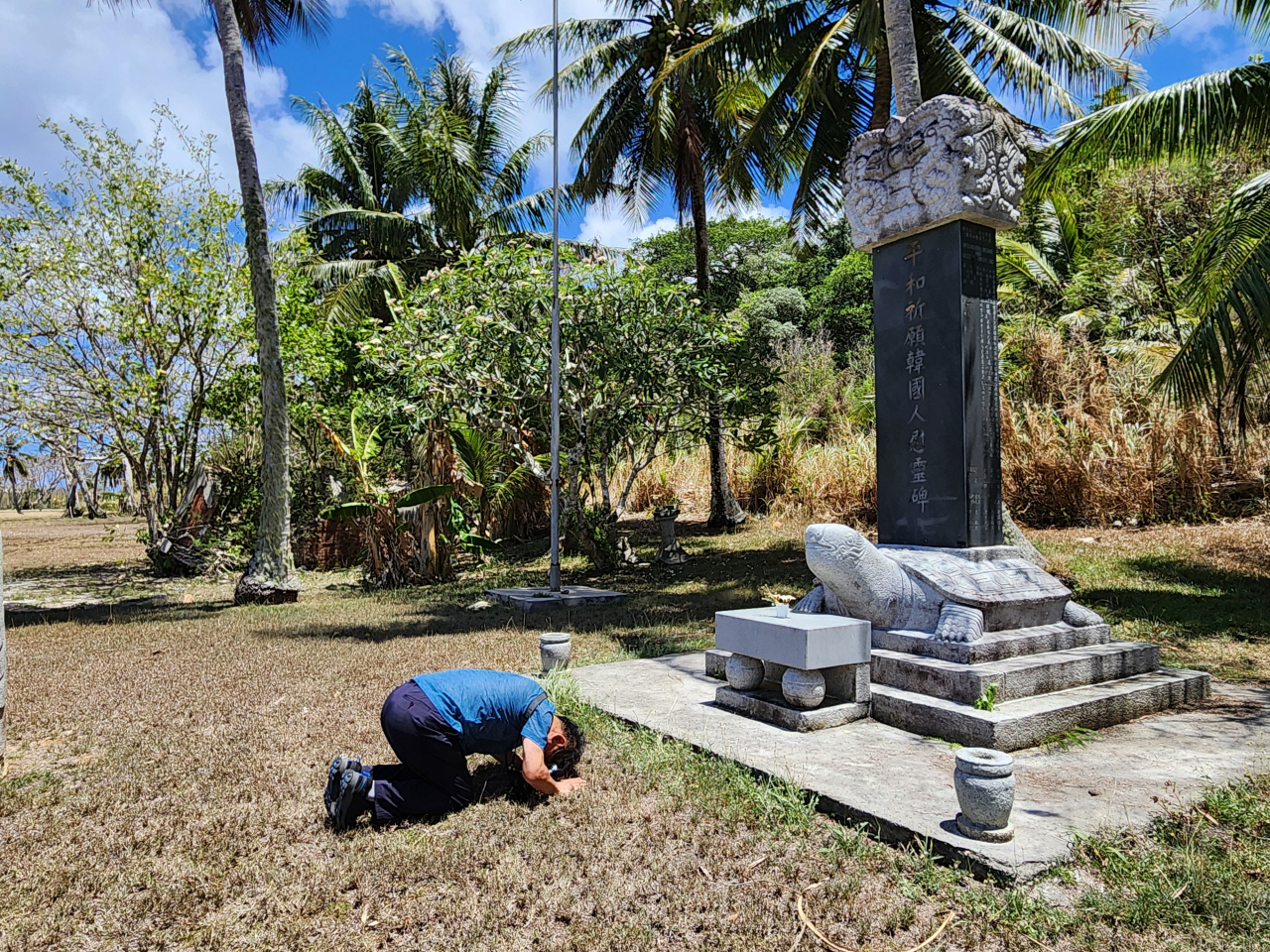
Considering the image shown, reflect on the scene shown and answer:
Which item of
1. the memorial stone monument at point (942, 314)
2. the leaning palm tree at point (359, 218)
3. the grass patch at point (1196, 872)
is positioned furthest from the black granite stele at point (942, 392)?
the leaning palm tree at point (359, 218)

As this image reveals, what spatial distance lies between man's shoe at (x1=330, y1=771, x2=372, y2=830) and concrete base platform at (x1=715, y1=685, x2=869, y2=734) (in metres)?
2.41

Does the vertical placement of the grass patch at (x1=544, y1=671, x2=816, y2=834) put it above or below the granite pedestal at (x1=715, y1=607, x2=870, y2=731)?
below

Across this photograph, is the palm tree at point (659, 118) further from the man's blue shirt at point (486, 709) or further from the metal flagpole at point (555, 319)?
the man's blue shirt at point (486, 709)

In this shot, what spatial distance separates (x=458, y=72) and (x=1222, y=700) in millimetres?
22362

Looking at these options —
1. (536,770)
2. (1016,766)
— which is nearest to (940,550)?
(1016,766)

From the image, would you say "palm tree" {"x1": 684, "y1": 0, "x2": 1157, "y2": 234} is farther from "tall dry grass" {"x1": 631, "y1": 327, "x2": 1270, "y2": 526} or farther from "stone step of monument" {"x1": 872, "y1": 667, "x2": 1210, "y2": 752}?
"stone step of monument" {"x1": 872, "y1": 667, "x2": 1210, "y2": 752}

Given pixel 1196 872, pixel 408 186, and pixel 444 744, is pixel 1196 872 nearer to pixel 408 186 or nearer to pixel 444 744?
pixel 444 744

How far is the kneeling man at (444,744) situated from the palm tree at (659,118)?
402 inches

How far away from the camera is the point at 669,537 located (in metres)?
13.1

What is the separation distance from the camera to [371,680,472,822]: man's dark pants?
3781mm

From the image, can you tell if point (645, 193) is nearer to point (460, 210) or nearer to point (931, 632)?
point (460, 210)

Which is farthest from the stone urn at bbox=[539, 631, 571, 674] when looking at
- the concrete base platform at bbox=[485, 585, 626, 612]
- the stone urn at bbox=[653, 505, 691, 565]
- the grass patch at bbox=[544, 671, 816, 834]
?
the stone urn at bbox=[653, 505, 691, 565]

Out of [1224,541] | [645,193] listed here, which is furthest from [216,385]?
[1224,541]

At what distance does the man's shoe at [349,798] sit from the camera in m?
3.70
